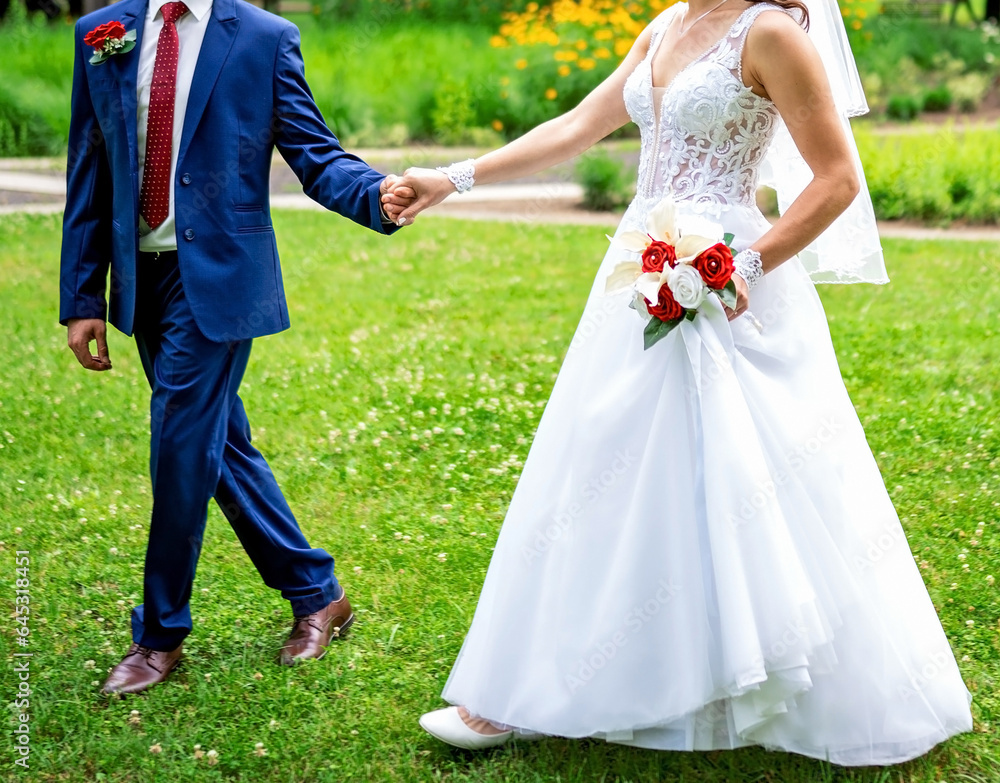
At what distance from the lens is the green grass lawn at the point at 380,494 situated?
3.28 m

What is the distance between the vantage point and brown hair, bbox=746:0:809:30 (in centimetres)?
298

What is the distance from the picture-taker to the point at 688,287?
115 inches

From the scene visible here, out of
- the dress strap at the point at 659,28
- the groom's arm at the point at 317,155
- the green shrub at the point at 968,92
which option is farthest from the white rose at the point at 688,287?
the green shrub at the point at 968,92

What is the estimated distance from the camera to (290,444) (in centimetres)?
571

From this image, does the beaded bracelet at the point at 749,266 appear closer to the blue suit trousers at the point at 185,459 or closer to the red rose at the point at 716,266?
the red rose at the point at 716,266

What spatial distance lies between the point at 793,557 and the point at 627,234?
1.00 metres

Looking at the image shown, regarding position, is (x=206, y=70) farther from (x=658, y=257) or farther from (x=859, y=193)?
(x=859, y=193)

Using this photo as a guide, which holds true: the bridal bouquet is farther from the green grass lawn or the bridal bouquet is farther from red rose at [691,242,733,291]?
the green grass lawn

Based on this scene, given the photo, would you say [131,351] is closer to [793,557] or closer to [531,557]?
[531,557]

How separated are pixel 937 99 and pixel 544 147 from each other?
15550 millimetres

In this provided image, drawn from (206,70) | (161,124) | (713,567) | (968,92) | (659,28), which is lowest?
(968,92)

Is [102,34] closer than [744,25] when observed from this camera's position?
No

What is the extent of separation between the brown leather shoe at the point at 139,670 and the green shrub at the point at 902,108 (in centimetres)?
1536

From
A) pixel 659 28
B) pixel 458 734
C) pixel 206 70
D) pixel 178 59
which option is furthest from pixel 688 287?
pixel 178 59
